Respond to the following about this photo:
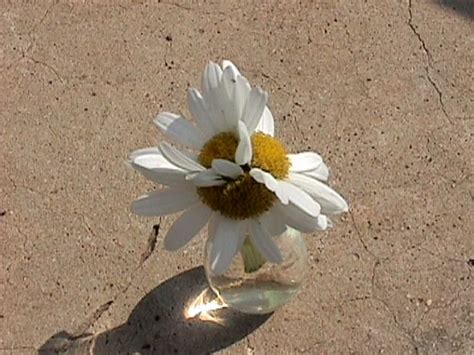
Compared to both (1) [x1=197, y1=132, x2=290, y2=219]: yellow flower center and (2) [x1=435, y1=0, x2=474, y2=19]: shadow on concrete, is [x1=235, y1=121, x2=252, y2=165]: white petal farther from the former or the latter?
(2) [x1=435, y1=0, x2=474, y2=19]: shadow on concrete

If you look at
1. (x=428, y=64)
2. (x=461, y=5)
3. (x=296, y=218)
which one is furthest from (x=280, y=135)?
(x=296, y=218)

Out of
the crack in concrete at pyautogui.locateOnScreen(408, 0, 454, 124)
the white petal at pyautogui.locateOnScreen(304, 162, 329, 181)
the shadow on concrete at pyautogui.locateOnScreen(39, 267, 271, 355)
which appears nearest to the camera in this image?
the white petal at pyautogui.locateOnScreen(304, 162, 329, 181)

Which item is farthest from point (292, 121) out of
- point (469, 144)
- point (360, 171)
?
point (469, 144)

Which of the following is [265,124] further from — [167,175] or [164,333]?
[164,333]

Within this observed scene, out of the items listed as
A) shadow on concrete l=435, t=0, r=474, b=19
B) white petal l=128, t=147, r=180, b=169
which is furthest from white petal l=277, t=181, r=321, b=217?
shadow on concrete l=435, t=0, r=474, b=19

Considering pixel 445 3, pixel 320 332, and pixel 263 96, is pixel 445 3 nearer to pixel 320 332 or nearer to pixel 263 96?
pixel 320 332

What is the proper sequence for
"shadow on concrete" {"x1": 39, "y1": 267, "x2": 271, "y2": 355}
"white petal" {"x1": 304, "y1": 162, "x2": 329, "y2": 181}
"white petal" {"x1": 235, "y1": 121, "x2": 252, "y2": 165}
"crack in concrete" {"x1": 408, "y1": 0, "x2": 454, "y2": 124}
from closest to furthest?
"white petal" {"x1": 235, "y1": 121, "x2": 252, "y2": 165}, "white petal" {"x1": 304, "y1": 162, "x2": 329, "y2": 181}, "shadow on concrete" {"x1": 39, "y1": 267, "x2": 271, "y2": 355}, "crack in concrete" {"x1": 408, "y1": 0, "x2": 454, "y2": 124}
